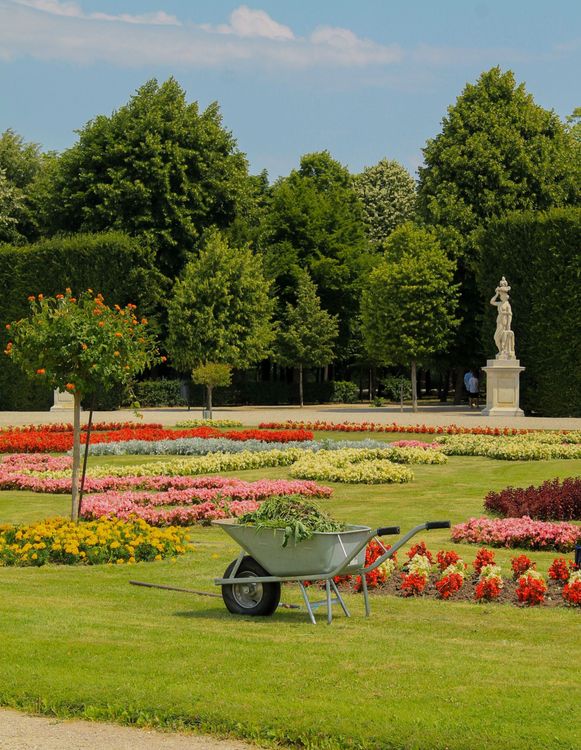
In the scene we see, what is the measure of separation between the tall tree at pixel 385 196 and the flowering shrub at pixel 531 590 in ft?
196

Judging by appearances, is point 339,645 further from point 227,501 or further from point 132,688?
point 227,501

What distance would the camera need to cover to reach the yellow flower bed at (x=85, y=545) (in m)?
11.9

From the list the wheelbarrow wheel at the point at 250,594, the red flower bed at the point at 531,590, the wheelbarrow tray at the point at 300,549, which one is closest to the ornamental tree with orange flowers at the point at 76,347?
the wheelbarrow wheel at the point at 250,594

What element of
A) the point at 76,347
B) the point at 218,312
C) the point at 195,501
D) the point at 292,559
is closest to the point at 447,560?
the point at 292,559

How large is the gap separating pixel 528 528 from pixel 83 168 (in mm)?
41496

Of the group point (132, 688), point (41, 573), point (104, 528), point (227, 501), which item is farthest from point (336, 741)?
point (227, 501)

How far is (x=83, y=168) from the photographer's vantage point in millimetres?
51594

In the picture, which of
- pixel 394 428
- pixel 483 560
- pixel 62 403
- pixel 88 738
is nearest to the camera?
pixel 88 738

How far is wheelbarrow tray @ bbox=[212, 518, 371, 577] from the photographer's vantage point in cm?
843

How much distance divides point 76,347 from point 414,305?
3451 centimetres

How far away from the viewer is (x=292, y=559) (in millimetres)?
8484

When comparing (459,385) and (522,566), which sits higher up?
(459,385)

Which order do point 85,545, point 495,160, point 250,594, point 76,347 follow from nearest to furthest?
point 250,594, point 85,545, point 76,347, point 495,160

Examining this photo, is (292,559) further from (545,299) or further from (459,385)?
(459,385)
